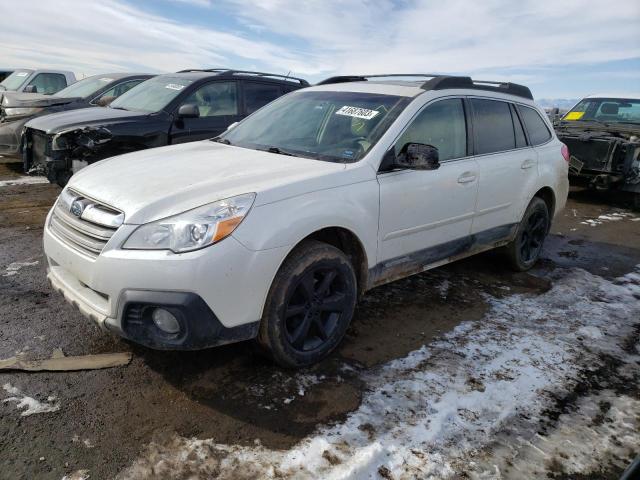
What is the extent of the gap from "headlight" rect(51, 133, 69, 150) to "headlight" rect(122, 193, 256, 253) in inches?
151

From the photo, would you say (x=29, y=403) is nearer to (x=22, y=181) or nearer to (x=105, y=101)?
(x=22, y=181)

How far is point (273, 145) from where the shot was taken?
3756 millimetres

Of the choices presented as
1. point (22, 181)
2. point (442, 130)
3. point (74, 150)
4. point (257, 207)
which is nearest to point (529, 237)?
point (442, 130)

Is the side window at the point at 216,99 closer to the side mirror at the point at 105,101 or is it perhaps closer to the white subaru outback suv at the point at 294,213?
the side mirror at the point at 105,101

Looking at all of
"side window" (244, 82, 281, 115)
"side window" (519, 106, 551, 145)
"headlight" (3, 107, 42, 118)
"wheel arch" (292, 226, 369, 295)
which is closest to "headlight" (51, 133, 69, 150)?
"side window" (244, 82, 281, 115)

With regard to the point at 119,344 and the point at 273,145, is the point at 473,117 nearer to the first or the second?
the point at 273,145

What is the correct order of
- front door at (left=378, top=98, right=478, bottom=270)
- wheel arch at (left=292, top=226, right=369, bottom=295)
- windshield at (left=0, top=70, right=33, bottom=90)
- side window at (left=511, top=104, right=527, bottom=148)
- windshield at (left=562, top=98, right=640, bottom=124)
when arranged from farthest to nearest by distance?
windshield at (left=0, top=70, right=33, bottom=90) < windshield at (left=562, top=98, right=640, bottom=124) < side window at (left=511, top=104, right=527, bottom=148) < front door at (left=378, top=98, right=478, bottom=270) < wheel arch at (left=292, top=226, right=369, bottom=295)

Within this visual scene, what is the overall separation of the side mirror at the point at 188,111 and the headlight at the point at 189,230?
399 cm

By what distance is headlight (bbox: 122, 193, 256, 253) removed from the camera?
2545mm

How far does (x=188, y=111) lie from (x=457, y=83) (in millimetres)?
3450

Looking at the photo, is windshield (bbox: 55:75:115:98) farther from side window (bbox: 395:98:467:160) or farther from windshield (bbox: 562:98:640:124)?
windshield (bbox: 562:98:640:124)

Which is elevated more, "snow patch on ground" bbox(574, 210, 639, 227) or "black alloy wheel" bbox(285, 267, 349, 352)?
"black alloy wheel" bbox(285, 267, 349, 352)

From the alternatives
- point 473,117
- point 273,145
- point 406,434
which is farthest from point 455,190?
point 406,434

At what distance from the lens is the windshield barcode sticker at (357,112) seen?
363 centimetres
